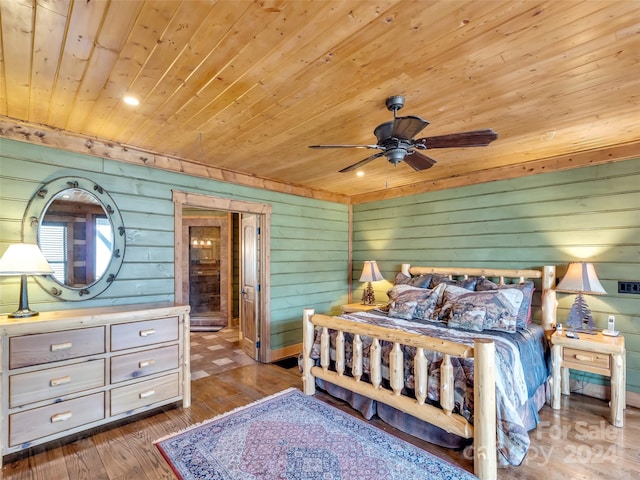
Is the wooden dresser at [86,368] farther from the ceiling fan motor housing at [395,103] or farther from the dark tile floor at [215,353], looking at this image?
the ceiling fan motor housing at [395,103]

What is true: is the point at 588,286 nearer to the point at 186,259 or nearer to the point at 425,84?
the point at 425,84

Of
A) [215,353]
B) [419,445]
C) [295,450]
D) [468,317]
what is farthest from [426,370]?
[215,353]

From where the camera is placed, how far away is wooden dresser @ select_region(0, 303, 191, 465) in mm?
2203

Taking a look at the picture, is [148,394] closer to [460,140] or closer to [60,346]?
[60,346]

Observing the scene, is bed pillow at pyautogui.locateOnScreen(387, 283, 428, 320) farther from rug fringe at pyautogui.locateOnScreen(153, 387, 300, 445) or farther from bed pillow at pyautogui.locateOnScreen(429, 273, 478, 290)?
rug fringe at pyautogui.locateOnScreen(153, 387, 300, 445)

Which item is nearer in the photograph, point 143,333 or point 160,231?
point 143,333

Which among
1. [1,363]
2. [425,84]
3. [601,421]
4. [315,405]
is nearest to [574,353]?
[601,421]

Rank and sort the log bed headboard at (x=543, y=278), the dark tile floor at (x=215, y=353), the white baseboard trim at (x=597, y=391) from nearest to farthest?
1. the white baseboard trim at (x=597, y=391)
2. the log bed headboard at (x=543, y=278)
3. the dark tile floor at (x=215, y=353)

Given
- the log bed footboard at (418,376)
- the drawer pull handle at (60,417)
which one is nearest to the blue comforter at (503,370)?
the log bed footboard at (418,376)

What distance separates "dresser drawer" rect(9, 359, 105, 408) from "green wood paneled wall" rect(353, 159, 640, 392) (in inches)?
152

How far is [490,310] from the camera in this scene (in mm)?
3119

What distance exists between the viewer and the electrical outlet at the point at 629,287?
300 centimetres

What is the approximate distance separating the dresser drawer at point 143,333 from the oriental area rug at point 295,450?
0.81 metres

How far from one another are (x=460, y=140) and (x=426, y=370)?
168 cm
